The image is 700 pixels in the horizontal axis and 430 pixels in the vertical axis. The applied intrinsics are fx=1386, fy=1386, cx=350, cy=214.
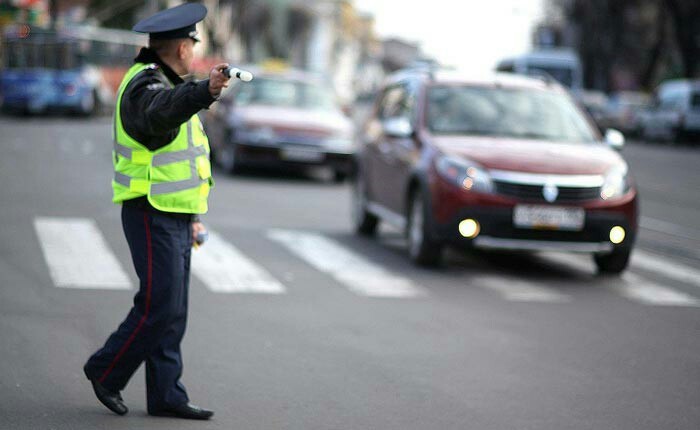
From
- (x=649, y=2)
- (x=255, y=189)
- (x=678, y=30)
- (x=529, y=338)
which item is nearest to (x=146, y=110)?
(x=529, y=338)

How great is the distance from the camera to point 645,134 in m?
49.6

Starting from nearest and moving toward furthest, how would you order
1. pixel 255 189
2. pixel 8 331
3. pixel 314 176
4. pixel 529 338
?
pixel 8 331 < pixel 529 338 < pixel 255 189 < pixel 314 176

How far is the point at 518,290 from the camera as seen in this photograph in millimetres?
10578

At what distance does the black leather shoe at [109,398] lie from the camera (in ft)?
19.0

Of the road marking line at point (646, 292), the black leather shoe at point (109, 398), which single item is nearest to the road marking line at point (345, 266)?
the road marking line at point (646, 292)

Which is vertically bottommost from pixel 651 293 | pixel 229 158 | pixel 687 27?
pixel 687 27

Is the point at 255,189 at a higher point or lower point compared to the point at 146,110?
lower

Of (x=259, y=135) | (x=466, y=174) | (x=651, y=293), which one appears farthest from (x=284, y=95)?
(x=651, y=293)

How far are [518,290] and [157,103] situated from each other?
224 inches

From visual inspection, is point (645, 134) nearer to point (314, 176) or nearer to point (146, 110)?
point (314, 176)

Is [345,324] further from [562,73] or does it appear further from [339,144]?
[562,73]

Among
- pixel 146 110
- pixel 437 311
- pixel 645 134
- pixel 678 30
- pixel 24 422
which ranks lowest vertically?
pixel 645 134

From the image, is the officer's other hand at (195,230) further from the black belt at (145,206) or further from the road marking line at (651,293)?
the road marking line at (651,293)

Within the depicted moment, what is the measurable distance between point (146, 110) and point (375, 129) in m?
8.55
